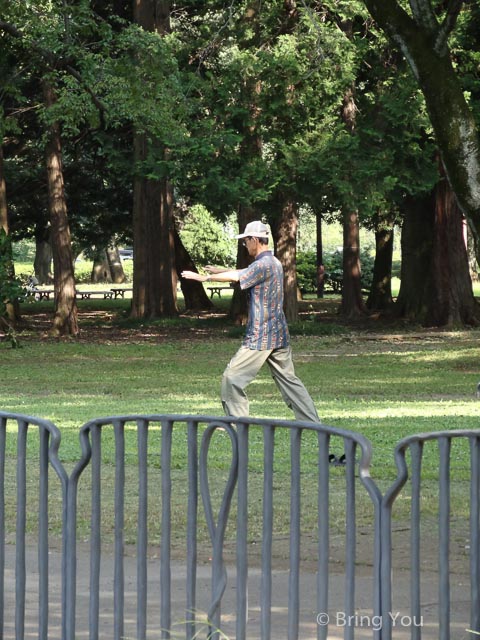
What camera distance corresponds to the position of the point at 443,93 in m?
9.58

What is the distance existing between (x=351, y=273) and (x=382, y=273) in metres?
4.27

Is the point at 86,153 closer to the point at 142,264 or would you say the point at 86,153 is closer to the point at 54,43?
the point at 142,264

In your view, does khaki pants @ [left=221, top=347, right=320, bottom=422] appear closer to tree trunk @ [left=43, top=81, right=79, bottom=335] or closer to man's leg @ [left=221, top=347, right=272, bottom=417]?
man's leg @ [left=221, top=347, right=272, bottom=417]

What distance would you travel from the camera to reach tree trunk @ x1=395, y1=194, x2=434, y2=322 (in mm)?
37875

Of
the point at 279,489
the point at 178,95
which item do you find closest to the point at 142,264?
the point at 178,95

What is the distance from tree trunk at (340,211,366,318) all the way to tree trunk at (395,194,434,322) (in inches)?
79.0

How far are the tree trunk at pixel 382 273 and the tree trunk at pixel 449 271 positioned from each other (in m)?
7.42

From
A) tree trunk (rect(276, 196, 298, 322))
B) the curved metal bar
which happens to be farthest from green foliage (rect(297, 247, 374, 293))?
the curved metal bar

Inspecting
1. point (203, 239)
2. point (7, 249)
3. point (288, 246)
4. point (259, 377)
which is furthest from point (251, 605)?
point (203, 239)

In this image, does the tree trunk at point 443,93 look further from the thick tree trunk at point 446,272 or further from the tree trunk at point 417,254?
the tree trunk at point 417,254

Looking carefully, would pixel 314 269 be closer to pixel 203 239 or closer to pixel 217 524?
pixel 203 239

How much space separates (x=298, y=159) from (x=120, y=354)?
6688mm

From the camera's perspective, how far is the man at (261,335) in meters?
11.3

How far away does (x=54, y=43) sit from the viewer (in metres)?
25.2
